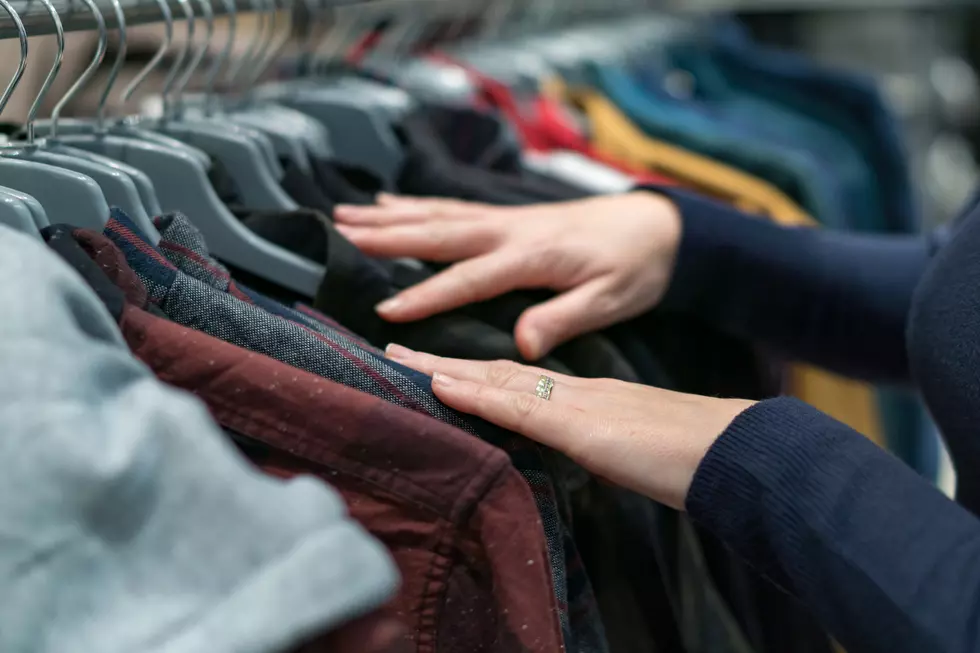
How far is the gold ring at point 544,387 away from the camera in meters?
0.44

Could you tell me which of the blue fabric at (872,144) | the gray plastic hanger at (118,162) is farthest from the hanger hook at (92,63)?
the blue fabric at (872,144)

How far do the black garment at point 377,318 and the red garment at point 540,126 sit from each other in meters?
0.39

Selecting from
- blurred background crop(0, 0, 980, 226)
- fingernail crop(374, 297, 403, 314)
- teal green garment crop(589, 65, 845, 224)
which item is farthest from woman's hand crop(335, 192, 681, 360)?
blurred background crop(0, 0, 980, 226)

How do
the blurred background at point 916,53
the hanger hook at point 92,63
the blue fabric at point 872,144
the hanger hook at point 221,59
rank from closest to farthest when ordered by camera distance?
1. the hanger hook at point 92,63
2. the hanger hook at point 221,59
3. the blue fabric at point 872,144
4. the blurred background at point 916,53

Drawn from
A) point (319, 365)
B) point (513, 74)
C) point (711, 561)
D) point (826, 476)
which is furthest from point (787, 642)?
point (513, 74)

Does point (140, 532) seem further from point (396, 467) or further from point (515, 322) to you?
point (515, 322)

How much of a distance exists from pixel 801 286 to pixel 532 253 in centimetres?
26

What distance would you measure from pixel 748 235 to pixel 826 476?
302mm

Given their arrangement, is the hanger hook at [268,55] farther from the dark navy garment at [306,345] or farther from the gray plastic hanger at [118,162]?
the dark navy garment at [306,345]

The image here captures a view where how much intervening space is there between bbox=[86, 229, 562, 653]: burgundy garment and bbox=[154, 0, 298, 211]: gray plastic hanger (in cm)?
21

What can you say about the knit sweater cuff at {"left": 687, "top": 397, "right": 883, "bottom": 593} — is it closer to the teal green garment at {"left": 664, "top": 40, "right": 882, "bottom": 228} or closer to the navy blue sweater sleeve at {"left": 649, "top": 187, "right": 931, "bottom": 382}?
the navy blue sweater sleeve at {"left": 649, "top": 187, "right": 931, "bottom": 382}

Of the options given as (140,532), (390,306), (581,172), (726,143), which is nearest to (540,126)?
(581,172)

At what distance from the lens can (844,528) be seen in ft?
1.33

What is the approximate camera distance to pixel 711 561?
1.98 feet
